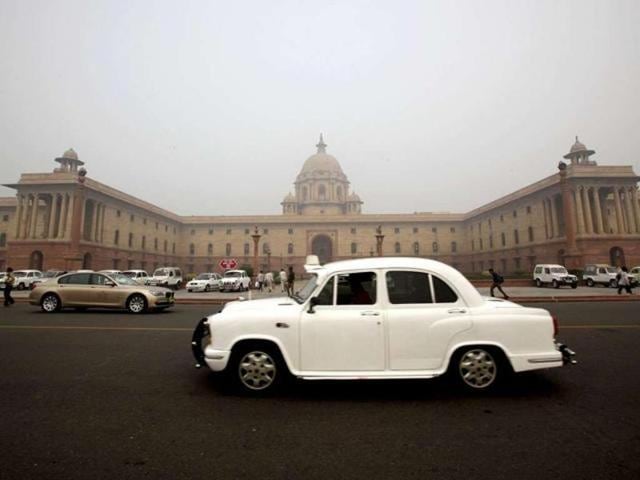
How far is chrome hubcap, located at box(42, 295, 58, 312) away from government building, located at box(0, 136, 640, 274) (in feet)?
56.9

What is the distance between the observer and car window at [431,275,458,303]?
4.30 metres

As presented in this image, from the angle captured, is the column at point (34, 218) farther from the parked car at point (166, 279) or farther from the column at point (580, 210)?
the column at point (580, 210)

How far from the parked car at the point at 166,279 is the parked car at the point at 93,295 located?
1581 centimetres

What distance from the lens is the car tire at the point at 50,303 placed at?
1210 centimetres

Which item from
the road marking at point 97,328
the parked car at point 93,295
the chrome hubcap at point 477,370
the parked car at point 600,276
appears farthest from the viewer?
the parked car at point 600,276

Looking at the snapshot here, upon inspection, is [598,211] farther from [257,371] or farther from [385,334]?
[257,371]

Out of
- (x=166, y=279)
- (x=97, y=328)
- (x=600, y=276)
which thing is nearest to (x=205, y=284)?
(x=166, y=279)

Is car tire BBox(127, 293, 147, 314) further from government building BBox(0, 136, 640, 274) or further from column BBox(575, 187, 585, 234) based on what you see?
column BBox(575, 187, 585, 234)

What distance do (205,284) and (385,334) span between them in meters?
24.0

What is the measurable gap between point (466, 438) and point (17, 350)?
724 cm

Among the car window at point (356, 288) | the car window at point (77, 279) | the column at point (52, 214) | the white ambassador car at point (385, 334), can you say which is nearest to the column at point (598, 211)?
the white ambassador car at point (385, 334)

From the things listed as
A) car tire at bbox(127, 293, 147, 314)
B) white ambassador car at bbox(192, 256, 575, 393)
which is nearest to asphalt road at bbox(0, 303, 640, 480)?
white ambassador car at bbox(192, 256, 575, 393)

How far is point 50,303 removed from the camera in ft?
39.8

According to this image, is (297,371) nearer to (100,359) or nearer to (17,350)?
(100,359)
